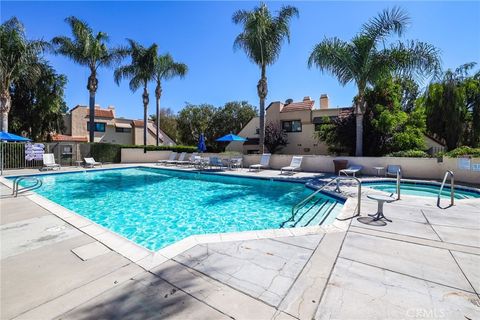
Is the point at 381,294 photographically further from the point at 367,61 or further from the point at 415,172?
the point at 367,61

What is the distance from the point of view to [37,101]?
21984 millimetres

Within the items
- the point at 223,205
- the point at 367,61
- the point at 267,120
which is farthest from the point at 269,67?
the point at 223,205

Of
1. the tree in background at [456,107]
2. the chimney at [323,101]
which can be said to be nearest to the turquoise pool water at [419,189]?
the tree in background at [456,107]

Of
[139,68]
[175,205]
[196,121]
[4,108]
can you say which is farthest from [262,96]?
[196,121]

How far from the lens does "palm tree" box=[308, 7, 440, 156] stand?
39.7 feet

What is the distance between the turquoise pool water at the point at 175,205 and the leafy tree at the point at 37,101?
13432 mm

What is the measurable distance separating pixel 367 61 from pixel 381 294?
13097mm

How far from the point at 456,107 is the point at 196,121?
28.9 m

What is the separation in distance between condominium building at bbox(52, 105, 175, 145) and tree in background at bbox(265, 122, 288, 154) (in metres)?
18.7

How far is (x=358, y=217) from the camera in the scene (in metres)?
5.39

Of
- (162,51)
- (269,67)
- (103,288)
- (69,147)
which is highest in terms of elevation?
(162,51)

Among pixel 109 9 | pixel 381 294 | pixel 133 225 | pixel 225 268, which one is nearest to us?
pixel 381 294

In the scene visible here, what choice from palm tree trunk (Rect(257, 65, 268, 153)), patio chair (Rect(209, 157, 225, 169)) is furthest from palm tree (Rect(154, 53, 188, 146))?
palm tree trunk (Rect(257, 65, 268, 153))

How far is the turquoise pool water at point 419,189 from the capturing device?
8.91 m
